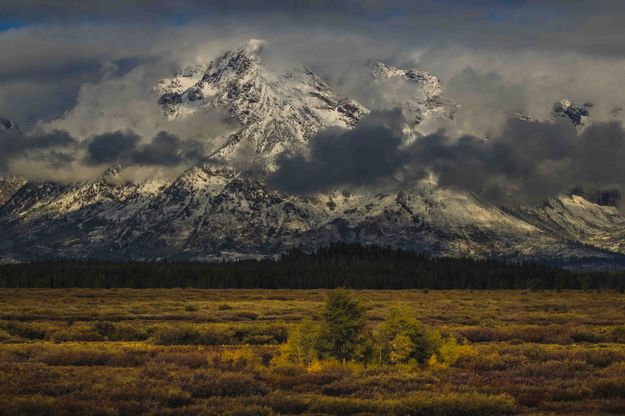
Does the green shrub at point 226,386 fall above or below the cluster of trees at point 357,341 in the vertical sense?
below

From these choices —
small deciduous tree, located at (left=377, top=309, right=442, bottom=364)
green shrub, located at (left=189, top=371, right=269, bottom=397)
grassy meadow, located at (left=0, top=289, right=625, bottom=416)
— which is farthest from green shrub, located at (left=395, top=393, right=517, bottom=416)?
small deciduous tree, located at (left=377, top=309, right=442, bottom=364)

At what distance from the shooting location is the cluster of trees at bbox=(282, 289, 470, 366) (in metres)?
48.9

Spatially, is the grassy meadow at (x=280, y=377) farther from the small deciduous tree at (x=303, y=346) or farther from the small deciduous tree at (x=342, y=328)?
the small deciduous tree at (x=342, y=328)

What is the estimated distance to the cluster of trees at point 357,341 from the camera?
48.9m

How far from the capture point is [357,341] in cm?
5016

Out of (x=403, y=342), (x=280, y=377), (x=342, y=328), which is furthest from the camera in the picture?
(x=342, y=328)

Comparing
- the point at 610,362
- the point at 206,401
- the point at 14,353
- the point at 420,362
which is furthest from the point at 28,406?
the point at 610,362

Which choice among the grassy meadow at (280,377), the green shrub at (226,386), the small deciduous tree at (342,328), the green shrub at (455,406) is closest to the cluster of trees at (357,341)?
the small deciduous tree at (342,328)

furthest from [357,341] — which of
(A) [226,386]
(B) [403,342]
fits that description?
(A) [226,386]

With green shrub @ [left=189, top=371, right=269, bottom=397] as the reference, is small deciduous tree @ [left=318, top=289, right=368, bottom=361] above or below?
above

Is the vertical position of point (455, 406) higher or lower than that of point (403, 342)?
lower

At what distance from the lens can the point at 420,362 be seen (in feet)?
161

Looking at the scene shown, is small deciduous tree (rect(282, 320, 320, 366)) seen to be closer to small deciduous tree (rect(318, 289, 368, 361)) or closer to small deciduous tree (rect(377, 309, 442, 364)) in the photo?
small deciduous tree (rect(318, 289, 368, 361))

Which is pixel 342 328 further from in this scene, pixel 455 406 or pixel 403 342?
pixel 455 406
